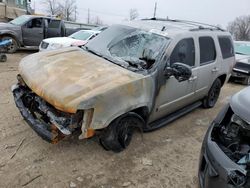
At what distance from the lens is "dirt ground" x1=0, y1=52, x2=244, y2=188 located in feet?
10.7

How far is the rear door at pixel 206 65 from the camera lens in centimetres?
496

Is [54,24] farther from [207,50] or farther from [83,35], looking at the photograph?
[207,50]

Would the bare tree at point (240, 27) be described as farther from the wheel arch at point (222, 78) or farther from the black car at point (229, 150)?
the black car at point (229, 150)

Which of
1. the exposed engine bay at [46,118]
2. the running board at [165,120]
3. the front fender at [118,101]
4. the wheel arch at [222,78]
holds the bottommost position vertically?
the running board at [165,120]

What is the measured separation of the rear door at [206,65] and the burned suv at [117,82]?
2cm

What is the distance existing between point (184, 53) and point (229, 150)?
7.76ft

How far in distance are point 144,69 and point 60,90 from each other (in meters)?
1.28

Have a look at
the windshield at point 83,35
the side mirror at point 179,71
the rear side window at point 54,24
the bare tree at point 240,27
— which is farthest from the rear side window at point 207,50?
the bare tree at point 240,27

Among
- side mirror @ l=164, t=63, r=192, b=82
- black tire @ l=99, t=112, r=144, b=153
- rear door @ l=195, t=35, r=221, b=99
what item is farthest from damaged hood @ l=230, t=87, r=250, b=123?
rear door @ l=195, t=35, r=221, b=99

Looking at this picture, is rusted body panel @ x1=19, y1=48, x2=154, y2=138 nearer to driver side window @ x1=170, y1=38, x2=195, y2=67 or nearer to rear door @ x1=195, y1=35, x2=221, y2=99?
driver side window @ x1=170, y1=38, x2=195, y2=67

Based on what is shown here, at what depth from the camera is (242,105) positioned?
8.08 ft

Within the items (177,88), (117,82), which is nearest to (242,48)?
(177,88)

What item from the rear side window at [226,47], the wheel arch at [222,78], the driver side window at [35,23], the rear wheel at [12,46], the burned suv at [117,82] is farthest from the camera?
the driver side window at [35,23]

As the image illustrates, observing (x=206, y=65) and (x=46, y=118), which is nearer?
(x=46, y=118)
